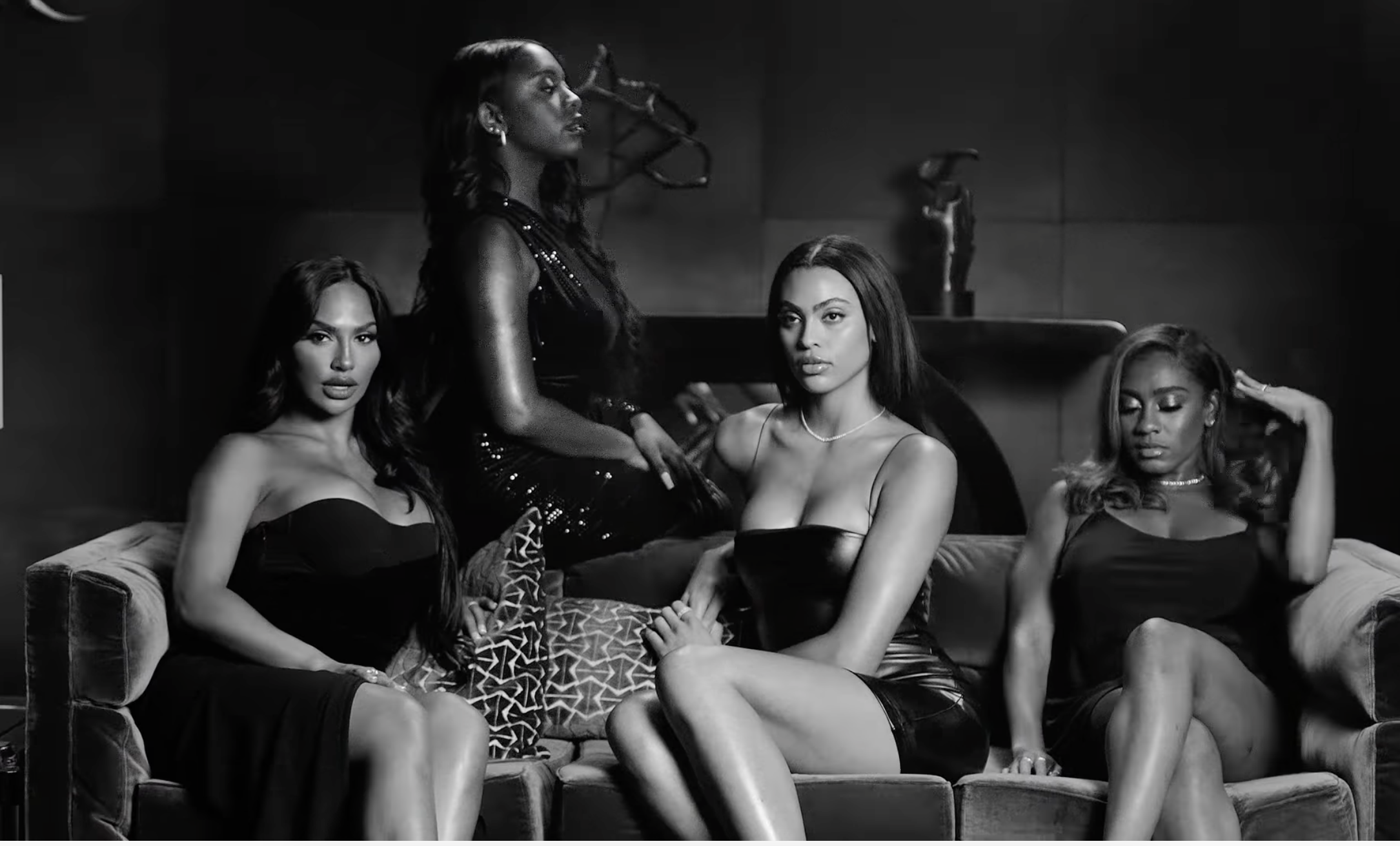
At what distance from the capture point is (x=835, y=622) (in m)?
3.19

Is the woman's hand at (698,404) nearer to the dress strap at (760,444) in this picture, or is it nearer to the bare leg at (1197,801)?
the dress strap at (760,444)

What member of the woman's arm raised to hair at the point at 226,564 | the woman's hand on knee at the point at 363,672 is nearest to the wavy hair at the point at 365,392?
the woman's arm raised to hair at the point at 226,564

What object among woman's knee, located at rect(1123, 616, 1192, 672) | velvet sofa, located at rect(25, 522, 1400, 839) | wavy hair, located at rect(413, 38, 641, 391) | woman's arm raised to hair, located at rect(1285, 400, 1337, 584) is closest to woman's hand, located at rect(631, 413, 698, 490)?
wavy hair, located at rect(413, 38, 641, 391)

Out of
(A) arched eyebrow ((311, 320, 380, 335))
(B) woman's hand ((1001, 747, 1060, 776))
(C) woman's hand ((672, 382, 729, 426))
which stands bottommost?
(B) woman's hand ((1001, 747, 1060, 776))

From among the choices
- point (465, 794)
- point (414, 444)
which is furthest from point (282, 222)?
point (465, 794)

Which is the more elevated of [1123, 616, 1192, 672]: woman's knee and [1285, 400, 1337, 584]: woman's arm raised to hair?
[1285, 400, 1337, 584]: woman's arm raised to hair

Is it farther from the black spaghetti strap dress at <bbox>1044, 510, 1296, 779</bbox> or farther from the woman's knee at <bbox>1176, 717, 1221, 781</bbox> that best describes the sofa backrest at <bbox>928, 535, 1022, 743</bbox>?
the woman's knee at <bbox>1176, 717, 1221, 781</bbox>

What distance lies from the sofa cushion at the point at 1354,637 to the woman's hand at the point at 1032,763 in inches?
22.1

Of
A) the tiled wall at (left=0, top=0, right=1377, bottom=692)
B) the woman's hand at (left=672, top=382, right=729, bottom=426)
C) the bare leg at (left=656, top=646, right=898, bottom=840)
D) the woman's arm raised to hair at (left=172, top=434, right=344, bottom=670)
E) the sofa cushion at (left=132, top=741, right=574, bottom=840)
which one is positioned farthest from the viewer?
the tiled wall at (left=0, top=0, right=1377, bottom=692)

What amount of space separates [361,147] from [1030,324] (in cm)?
199

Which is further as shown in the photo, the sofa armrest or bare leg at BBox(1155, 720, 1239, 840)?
the sofa armrest

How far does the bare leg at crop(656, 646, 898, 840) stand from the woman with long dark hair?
97 cm

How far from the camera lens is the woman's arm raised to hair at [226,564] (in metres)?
3.10

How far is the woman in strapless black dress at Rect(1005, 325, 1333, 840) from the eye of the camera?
3.14 meters
